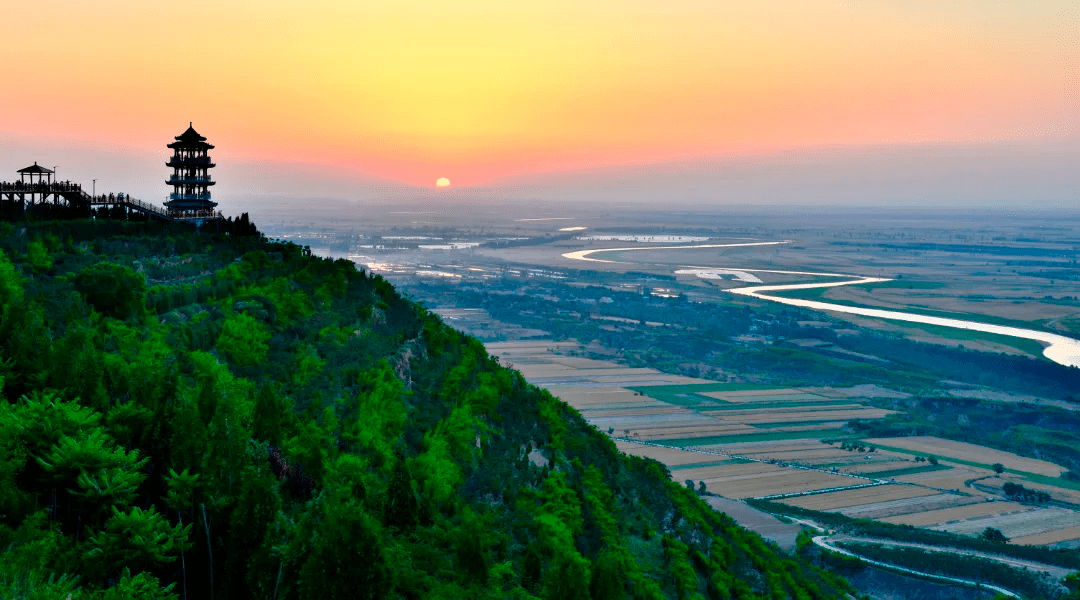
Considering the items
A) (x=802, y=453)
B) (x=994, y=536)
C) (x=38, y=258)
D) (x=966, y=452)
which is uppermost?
(x=38, y=258)

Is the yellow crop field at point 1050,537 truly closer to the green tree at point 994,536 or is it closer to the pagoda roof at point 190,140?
the green tree at point 994,536

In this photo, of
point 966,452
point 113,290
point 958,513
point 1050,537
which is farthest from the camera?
point 966,452

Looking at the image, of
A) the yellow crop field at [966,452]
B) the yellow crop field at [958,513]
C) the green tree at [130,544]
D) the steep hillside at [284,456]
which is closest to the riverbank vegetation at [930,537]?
the yellow crop field at [958,513]

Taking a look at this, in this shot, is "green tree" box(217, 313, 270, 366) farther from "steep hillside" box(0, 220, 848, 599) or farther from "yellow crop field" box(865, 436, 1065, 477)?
"yellow crop field" box(865, 436, 1065, 477)

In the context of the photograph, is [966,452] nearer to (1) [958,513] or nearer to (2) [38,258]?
(1) [958,513]

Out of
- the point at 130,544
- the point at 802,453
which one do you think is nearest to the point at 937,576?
the point at 802,453

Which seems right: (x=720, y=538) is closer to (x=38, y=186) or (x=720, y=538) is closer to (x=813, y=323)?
(x=38, y=186)
